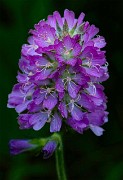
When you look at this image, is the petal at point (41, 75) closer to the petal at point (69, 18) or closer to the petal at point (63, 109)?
the petal at point (63, 109)

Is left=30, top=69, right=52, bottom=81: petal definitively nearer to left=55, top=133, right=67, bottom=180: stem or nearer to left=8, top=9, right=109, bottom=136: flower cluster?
left=8, top=9, right=109, bottom=136: flower cluster

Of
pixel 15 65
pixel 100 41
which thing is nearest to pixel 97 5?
pixel 15 65

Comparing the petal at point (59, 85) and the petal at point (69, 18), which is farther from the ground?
the petal at point (69, 18)

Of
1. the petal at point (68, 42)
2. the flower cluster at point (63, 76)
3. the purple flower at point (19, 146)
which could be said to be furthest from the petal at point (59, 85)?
the purple flower at point (19, 146)

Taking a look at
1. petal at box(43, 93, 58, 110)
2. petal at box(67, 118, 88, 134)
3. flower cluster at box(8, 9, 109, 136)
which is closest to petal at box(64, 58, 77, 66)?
flower cluster at box(8, 9, 109, 136)

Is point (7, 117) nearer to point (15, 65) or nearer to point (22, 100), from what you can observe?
point (15, 65)

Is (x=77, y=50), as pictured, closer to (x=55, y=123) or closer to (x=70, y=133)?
(x=55, y=123)

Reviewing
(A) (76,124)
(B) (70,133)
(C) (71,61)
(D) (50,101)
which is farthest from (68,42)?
(B) (70,133)
